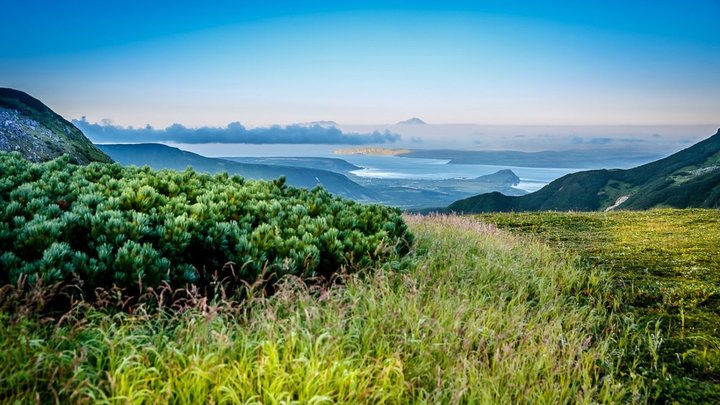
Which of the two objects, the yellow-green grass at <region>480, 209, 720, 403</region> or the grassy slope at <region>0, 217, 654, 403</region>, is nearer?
the grassy slope at <region>0, 217, 654, 403</region>

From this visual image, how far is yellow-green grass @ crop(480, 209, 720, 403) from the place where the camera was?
5816 mm

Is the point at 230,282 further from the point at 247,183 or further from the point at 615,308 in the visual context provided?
the point at 615,308

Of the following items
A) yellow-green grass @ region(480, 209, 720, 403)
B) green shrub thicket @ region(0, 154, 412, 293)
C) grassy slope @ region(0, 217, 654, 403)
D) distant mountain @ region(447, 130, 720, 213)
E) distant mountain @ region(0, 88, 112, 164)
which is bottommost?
distant mountain @ region(447, 130, 720, 213)

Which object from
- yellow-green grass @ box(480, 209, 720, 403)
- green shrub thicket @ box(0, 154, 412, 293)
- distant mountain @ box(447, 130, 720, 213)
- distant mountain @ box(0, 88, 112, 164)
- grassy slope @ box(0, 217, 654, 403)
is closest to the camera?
grassy slope @ box(0, 217, 654, 403)

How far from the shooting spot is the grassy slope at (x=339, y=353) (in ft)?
12.4

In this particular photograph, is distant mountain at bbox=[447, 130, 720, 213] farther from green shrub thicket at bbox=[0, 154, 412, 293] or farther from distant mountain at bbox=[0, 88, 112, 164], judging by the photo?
green shrub thicket at bbox=[0, 154, 412, 293]

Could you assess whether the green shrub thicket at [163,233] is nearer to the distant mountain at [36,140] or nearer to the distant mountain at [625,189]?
the distant mountain at [36,140]

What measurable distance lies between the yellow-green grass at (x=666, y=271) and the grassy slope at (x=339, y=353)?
0.49m

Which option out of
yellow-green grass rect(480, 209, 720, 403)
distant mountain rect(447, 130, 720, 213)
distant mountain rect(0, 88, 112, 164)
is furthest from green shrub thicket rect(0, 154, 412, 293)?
distant mountain rect(447, 130, 720, 213)

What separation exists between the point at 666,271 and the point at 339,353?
28.8 feet

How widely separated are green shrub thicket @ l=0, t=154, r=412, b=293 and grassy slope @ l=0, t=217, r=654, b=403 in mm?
613

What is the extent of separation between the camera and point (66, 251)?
17.8 feet

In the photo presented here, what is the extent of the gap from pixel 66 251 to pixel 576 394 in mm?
5792

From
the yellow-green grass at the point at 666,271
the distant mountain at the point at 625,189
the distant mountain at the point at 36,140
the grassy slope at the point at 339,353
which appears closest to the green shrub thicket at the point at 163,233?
the grassy slope at the point at 339,353
